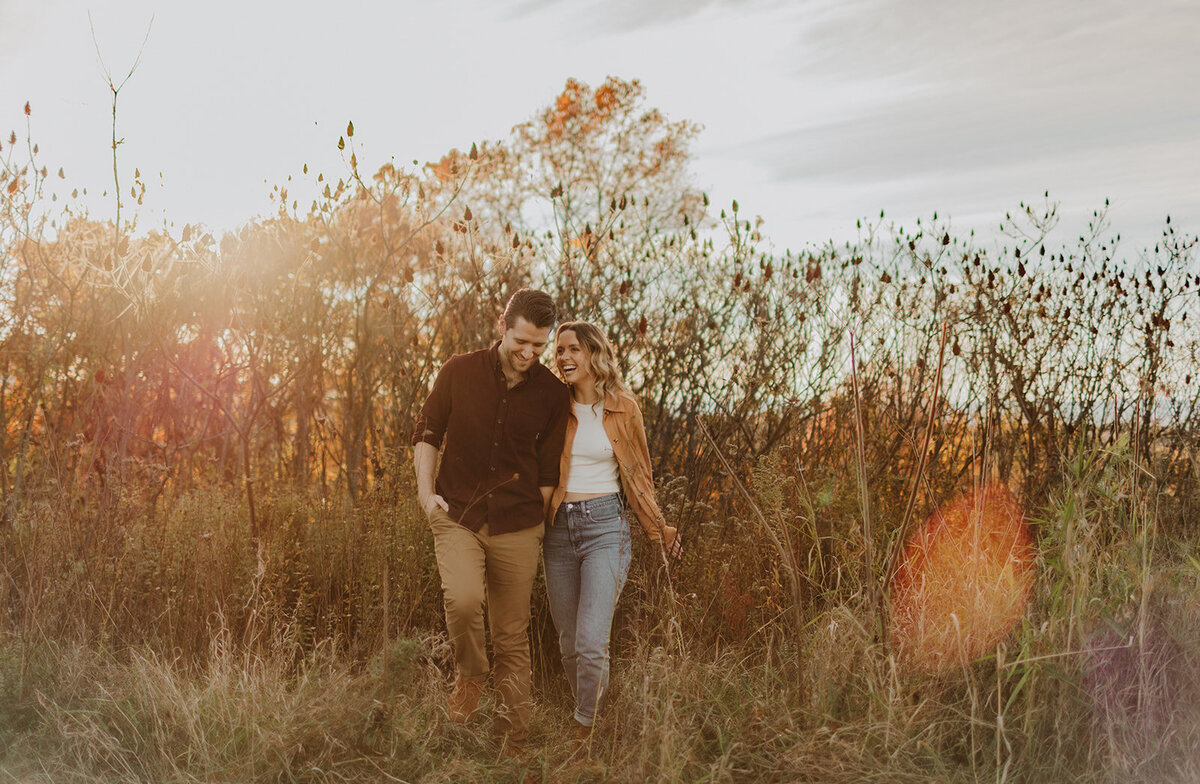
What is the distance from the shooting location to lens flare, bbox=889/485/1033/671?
3.29m

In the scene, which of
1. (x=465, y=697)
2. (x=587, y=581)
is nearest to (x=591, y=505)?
(x=587, y=581)

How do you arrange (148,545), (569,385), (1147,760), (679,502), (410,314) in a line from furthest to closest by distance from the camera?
1. (410,314)
2. (679,502)
3. (148,545)
4. (569,385)
5. (1147,760)

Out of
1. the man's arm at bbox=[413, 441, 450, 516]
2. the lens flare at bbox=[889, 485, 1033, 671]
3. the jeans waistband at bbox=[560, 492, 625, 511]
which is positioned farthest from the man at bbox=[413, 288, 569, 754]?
the lens flare at bbox=[889, 485, 1033, 671]

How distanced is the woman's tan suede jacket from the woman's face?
15 cm

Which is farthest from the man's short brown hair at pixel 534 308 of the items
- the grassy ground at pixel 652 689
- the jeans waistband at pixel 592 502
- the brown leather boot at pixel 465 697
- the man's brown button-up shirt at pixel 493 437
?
the brown leather boot at pixel 465 697

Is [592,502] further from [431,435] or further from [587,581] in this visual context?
[431,435]

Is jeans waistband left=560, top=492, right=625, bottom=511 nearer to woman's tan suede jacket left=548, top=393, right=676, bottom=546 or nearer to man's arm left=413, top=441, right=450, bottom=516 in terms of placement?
woman's tan suede jacket left=548, top=393, right=676, bottom=546

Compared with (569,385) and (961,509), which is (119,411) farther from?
(961,509)

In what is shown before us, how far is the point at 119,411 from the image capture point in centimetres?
543

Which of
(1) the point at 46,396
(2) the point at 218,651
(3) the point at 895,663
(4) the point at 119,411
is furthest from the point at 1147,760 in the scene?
(1) the point at 46,396

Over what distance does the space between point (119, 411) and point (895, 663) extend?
4.58 metres

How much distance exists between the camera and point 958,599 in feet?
11.7

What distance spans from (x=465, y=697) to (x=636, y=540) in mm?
1117

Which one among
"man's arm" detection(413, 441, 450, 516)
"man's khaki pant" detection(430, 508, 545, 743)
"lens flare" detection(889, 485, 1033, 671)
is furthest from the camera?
"man's arm" detection(413, 441, 450, 516)
